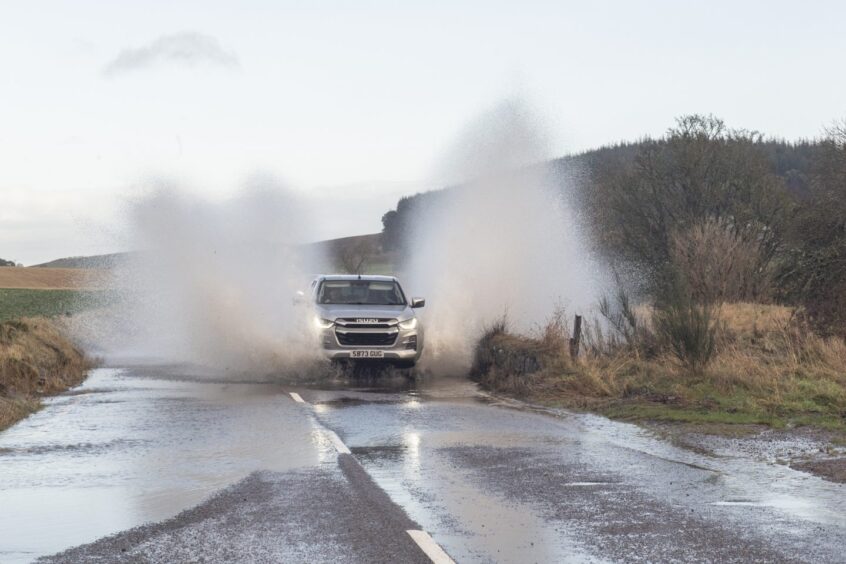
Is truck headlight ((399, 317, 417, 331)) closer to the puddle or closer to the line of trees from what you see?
the puddle

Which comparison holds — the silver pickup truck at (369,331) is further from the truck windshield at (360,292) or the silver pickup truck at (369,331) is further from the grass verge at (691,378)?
the grass verge at (691,378)

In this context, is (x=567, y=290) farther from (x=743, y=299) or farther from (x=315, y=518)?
(x=315, y=518)

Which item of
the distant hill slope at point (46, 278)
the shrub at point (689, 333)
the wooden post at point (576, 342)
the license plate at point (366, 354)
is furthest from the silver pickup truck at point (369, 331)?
the distant hill slope at point (46, 278)

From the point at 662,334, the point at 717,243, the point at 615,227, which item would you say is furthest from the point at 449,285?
the point at 615,227

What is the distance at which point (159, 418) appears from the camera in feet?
49.9

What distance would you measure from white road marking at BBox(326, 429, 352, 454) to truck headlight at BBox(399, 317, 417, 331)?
8751 mm

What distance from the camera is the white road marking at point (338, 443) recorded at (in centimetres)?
1183

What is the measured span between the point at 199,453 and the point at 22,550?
4.57 metres

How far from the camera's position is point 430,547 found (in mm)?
7129

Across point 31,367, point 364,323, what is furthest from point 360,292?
point 31,367

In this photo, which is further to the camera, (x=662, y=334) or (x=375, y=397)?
(x=662, y=334)

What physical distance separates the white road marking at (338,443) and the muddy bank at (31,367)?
14.2ft

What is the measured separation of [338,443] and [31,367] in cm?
1066

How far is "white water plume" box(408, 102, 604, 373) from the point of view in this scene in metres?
31.4
